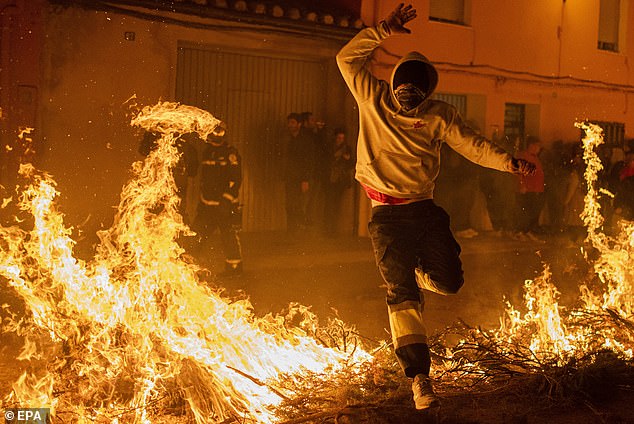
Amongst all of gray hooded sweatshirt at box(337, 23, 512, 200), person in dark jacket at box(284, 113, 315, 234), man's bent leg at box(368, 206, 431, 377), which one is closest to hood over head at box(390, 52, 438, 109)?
gray hooded sweatshirt at box(337, 23, 512, 200)

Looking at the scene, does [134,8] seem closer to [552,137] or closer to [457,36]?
[457,36]

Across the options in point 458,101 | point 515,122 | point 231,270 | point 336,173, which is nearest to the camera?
point 231,270

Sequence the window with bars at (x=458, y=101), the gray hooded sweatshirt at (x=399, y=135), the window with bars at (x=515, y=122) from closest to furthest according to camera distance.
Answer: the gray hooded sweatshirt at (x=399, y=135), the window with bars at (x=458, y=101), the window with bars at (x=515, y=122)

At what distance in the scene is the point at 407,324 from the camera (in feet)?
15.0

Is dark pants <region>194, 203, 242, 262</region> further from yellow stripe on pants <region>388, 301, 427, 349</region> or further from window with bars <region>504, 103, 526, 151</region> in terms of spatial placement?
window with bars <region>504, 103, 526, 151</region>

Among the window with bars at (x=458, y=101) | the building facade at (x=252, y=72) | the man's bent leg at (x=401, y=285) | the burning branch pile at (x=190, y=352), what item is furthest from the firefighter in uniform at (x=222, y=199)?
the window with bars at (x=458, y=101)

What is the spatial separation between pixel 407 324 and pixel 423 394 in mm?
480

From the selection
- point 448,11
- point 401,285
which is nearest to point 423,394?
point 401,285

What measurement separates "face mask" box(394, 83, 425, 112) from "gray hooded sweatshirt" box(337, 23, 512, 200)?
0.05m

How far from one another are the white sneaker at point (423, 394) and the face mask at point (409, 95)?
1.68m

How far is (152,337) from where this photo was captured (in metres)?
4.74

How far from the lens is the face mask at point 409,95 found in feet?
15.4

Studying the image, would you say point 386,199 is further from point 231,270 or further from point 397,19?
point 231,270

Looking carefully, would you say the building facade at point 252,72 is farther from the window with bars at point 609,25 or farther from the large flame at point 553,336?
the large flame at point 553,336
